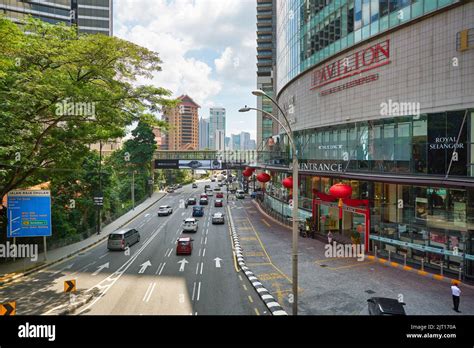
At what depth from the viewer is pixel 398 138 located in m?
23.6

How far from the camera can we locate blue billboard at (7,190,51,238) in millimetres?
22219

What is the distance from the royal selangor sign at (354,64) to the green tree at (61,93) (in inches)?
644

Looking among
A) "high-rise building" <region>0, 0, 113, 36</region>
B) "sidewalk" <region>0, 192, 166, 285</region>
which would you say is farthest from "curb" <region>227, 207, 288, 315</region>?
"high-rise building" <region>0, 0, 113, 36</region>

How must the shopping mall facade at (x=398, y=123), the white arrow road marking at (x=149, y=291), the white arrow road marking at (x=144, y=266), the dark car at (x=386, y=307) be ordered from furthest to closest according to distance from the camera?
1. the white arrow road marking at (x=144, y=266)
2. the shopping mall facade at (x=398, y=123)
3. the white arrow road marking at (x=149, y=291)
4. the dark car at (x=386, y=307)

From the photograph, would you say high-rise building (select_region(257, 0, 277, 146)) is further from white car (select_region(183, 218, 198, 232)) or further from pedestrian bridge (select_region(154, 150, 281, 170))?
white car (select_region(183, 218, 198, 232))

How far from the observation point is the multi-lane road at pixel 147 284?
603 inches

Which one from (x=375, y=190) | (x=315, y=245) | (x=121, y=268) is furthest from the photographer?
(x=315, y=245)

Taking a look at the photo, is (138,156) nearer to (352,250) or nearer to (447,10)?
(352,250)

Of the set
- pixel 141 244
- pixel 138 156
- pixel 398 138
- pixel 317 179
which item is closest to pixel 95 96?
pixel 141 244

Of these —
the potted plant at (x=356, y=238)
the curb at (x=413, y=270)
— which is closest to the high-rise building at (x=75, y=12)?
the potted plant at (x=356, y=238)

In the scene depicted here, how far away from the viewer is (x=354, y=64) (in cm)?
2808

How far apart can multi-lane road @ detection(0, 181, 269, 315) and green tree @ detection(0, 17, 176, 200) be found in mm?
7202

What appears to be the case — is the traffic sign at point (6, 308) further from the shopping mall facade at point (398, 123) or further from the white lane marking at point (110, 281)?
the shopping mall facade at point (398, 123)

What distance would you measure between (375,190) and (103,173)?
33249mm
